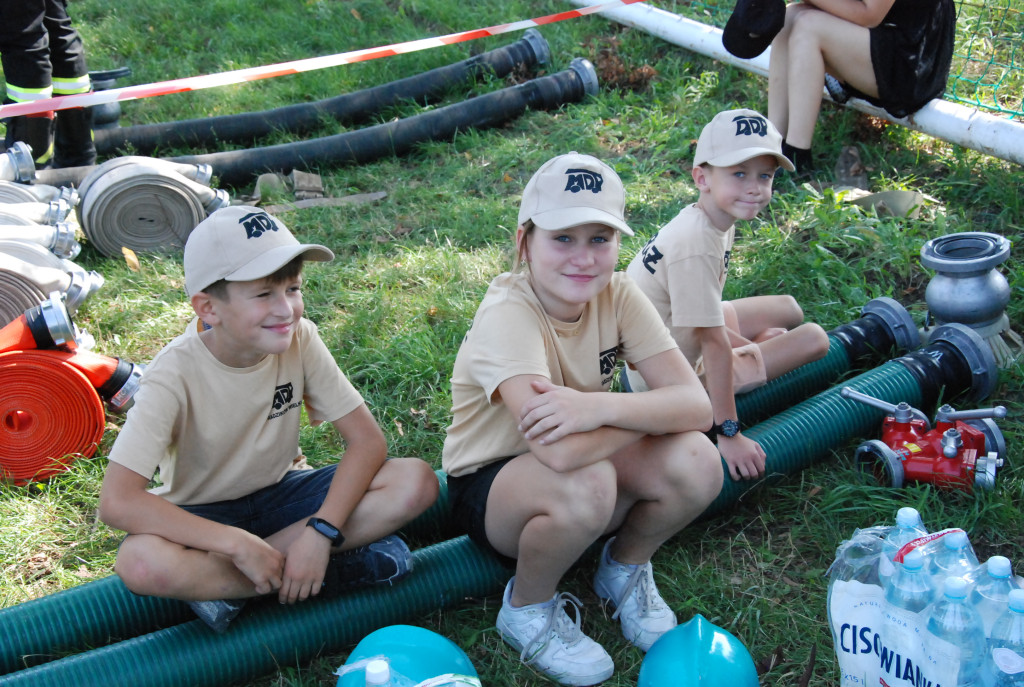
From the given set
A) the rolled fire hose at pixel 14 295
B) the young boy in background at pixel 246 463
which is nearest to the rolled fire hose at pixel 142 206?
the rolled fire hose at pixel 14 295

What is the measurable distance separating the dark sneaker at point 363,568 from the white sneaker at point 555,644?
1.12ft

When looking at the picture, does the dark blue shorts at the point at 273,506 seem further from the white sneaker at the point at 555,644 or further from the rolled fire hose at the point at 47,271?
the rolled fire hose at the point at 47,271

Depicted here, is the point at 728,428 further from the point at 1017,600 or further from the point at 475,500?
the point at 1017,600

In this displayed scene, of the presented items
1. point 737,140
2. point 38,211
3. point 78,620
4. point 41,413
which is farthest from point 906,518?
point 38,211

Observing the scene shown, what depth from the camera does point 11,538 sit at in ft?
10.7

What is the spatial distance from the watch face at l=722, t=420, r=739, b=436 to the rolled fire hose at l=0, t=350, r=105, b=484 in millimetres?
2319

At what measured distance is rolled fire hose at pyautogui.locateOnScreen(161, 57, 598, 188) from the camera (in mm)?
6102

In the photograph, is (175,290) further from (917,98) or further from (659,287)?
(917,98)

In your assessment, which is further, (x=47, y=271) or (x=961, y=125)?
(x=961, y=125)

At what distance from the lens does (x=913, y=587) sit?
213 centimetres

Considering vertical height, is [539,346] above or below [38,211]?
above

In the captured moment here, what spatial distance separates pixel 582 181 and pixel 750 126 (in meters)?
1.04

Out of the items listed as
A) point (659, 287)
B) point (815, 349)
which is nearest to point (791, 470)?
point (815, 349)

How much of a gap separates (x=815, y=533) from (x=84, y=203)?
13.3 feet
